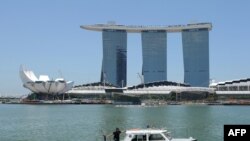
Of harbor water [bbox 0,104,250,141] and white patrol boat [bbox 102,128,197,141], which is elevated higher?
white patrol boat [bbox 102,128,197,141]

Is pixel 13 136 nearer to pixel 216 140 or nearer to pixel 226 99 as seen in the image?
pixel 216 140

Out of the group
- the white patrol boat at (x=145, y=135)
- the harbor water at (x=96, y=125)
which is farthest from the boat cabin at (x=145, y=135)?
the harbor water at (x=96, y=125)

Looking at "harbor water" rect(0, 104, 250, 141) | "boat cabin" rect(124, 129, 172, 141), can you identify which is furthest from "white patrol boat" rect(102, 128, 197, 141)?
"harbor water" rect(0, 104, 250, 141)

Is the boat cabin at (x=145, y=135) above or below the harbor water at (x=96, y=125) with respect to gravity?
above

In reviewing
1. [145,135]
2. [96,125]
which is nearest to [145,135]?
[145,135]

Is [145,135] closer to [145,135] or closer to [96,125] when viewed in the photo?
[145,135]

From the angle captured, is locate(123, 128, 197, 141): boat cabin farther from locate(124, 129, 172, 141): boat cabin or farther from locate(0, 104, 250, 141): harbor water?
locate(0, 104, 250, 141): harbor water

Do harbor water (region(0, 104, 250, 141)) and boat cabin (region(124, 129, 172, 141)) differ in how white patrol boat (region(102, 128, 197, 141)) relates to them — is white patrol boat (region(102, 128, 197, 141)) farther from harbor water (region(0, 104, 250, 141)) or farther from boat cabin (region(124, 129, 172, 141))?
harbor water (region(0, 104, 250, 141))

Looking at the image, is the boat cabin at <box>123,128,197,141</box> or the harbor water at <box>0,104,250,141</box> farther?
the harbor water at <box>0,104,250,141</box>

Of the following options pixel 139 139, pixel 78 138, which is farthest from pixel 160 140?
pixel 78 138

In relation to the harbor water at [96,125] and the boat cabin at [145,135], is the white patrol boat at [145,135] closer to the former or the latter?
the boat cabin at [145,135]

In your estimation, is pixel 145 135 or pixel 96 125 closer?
pixel 145 135
